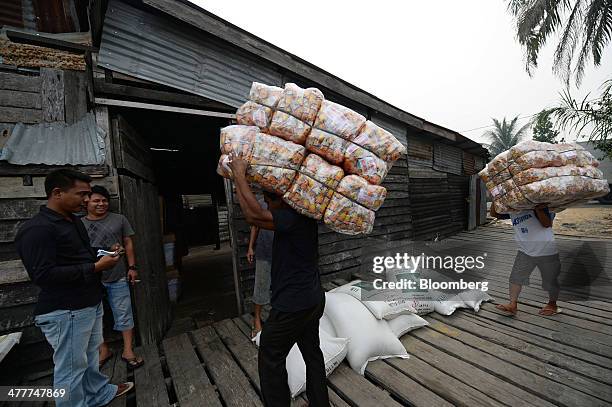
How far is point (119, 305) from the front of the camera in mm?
2928

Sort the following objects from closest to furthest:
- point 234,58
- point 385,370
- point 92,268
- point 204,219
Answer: point 92,268, point 385,370, point 234,58, point 204,219

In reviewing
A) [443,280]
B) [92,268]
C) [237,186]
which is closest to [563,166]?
[443,280]

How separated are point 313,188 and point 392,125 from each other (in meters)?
6.28

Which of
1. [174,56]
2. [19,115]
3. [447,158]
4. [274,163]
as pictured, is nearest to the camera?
[274,163]

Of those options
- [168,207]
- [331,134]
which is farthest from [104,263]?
[168,207]

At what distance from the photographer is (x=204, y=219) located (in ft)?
43.1

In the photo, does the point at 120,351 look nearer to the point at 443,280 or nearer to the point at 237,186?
the point at 237,186

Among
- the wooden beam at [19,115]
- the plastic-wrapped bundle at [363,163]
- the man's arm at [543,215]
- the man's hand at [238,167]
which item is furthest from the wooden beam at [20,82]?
the man's arm at [543,215]

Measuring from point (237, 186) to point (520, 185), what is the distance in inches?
140

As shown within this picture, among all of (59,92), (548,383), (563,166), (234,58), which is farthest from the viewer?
(234,58)

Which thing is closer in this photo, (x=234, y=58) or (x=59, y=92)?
(x=59, y=92)

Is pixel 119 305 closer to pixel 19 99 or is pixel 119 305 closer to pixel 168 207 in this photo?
pixel 19 99

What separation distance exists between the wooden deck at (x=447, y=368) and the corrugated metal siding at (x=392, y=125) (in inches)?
193

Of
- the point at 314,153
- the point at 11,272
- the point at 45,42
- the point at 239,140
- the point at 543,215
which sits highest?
the point at 45,42
